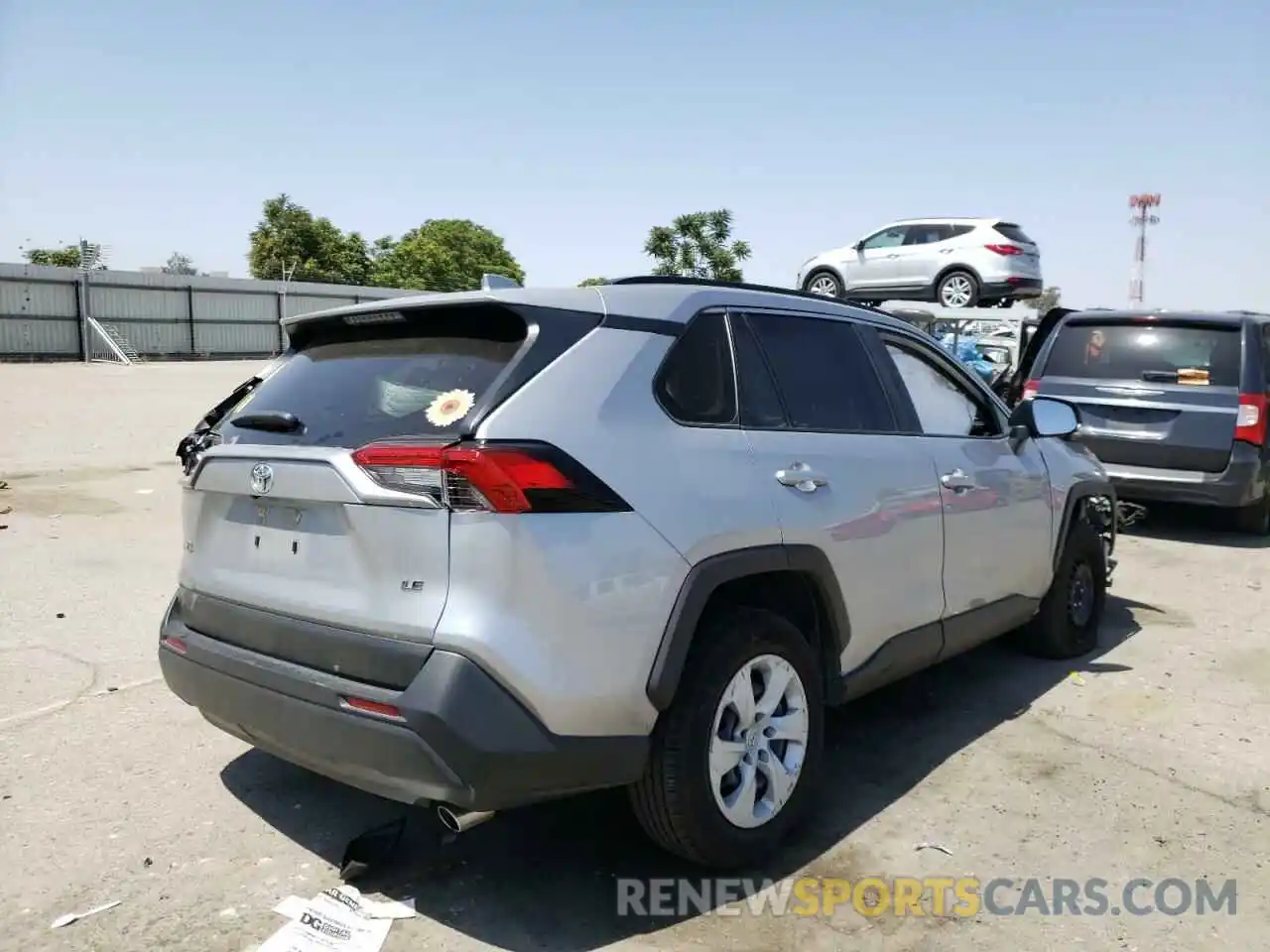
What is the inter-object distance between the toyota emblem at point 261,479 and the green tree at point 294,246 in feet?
178

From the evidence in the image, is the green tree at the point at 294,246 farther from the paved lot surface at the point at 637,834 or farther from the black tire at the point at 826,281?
the paved lot surface at the point at 637,834

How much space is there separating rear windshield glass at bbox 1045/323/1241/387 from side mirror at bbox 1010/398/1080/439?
4.16 metres

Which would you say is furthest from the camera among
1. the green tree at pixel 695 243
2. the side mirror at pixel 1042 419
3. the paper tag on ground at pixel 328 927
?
the green tree at pixel 695 243

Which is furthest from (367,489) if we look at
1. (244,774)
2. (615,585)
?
(244,774)

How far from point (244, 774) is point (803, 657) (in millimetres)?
2250

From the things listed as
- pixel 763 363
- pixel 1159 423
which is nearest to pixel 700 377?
pixel 763 363

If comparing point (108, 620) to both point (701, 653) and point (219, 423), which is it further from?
point (701, 653)

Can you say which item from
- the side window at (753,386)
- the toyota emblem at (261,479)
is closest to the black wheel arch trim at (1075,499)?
the side window at (753,386)

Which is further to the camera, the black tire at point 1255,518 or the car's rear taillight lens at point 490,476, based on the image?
the black tire at point 1255,518

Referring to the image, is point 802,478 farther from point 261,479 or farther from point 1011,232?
point 1011,232

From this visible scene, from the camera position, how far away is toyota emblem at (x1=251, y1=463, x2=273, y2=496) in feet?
9.64

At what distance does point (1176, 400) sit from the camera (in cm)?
827

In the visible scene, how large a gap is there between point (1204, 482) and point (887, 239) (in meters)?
6.14

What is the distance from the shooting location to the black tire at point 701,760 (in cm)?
287
